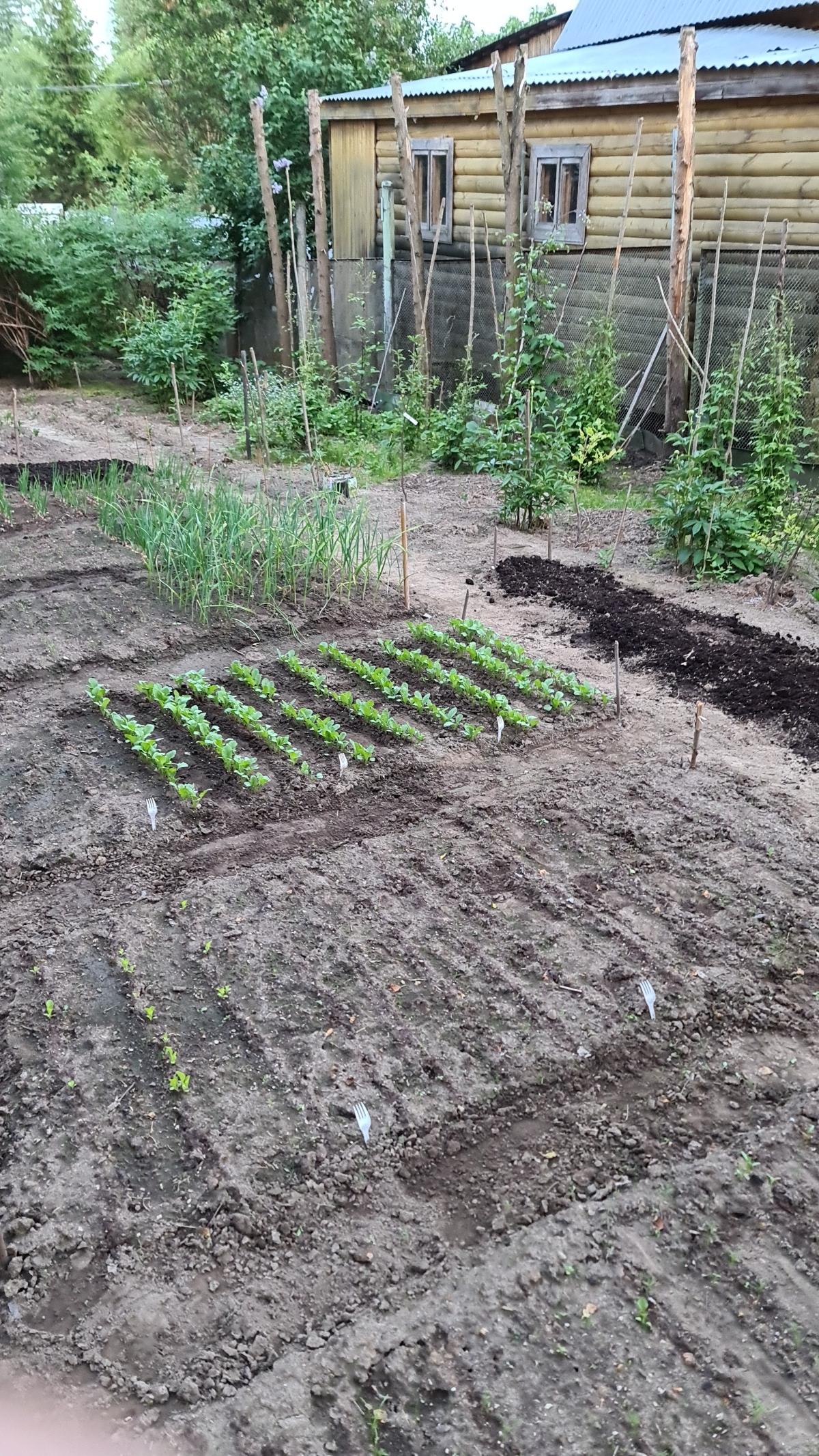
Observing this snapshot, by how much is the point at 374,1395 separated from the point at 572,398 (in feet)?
27.5

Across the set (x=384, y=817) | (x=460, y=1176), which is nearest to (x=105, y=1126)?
(x=460, y=1176)

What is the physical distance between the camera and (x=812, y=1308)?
2.27 m

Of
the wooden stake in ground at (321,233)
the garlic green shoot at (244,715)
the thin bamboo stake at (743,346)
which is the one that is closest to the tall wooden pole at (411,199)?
the wooden stake in ground at (321,233)

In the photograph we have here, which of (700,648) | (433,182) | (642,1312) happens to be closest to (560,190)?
(433,182)

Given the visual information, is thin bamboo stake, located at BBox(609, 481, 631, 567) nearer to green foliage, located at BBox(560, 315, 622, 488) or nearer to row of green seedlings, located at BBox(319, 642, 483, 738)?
green foliage, located at BBox(560, 315, 622, 488)

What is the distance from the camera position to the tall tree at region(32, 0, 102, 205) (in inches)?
968

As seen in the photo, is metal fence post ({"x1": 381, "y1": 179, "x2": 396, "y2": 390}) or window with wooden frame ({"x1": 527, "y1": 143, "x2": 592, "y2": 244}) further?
metal fence post ({"x1": 381, "y1": 179, "x2": 396, "y2": 390})

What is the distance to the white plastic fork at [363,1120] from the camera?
2.62 meters

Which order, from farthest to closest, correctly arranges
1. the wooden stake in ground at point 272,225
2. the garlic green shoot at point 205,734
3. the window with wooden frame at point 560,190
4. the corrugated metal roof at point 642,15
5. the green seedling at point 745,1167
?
the wooden stake in ground at point 272,225 < the corrugated metal roof at point 642,15 < the window with wooden frame at point 560,190 < the garlic green shoot at point 205,734 < the green seedling at point 745,1167

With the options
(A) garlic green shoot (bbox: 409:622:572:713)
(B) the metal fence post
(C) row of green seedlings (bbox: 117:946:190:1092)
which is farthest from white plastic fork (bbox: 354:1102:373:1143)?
(B) the metal fence post

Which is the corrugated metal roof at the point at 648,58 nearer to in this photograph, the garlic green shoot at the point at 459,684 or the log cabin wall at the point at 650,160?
the log cabin wall at the point at 650,160

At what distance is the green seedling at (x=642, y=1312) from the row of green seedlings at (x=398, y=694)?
2639 millimetres

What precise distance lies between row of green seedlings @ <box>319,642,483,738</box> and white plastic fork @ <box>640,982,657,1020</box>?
1.75 metres

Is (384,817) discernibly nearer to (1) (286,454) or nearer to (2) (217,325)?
(1) (286,454)
